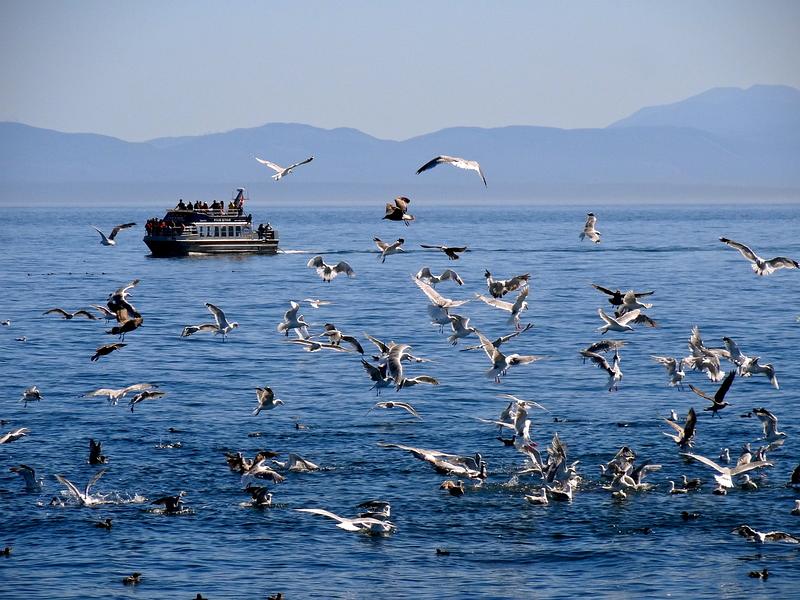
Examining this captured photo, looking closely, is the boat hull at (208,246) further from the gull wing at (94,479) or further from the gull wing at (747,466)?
the gull wing at (747,466)

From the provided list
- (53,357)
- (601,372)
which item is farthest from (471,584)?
(53,357)

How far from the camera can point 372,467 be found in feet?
109

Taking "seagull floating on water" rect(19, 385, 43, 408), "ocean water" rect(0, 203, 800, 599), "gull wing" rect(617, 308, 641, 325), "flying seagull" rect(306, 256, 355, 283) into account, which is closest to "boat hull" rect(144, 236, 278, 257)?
"ocean water" rect(0, 203, 800, 599)

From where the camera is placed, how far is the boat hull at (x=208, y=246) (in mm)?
125688

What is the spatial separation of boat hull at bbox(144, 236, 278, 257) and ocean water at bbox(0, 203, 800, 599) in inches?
1947

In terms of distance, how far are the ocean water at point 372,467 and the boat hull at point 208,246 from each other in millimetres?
49462

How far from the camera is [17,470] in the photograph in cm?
3031

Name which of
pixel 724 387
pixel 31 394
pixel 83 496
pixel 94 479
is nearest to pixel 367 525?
pixel 83 496

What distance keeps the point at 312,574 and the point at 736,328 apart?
1755 inches

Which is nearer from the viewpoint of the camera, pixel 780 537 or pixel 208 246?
pixel 780 537

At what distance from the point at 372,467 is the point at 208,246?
95.2 metres

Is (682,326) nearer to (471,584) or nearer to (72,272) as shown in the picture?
(471,584)

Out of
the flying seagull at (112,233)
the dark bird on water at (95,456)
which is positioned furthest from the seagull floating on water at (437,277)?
the dark bird on water at (95,456)

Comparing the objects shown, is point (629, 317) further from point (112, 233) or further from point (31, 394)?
point (112, 233)
